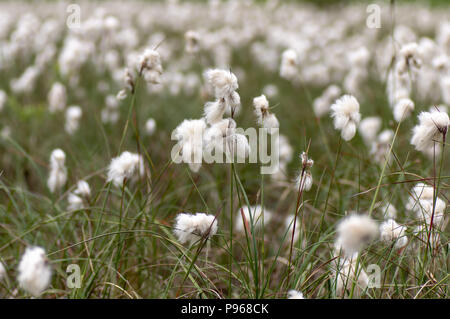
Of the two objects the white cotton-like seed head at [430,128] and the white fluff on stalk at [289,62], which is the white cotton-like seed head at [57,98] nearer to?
the white fluff on stalk at [289,62]

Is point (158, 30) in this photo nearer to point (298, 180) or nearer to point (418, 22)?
point (418, 22)

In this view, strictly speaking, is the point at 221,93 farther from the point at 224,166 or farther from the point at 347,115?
the point at 224,166

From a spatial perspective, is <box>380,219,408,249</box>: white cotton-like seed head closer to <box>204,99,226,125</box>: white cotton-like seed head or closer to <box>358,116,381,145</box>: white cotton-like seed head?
<box>204,99,226,125</box>: white cotton-like seed head

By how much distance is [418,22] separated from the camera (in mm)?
8375

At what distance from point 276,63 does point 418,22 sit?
3730 mm

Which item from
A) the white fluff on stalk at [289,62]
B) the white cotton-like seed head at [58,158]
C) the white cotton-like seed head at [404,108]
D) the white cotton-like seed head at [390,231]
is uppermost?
the white fluff on stalk at [289,62]

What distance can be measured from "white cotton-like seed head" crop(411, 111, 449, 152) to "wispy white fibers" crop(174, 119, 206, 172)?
30.6 inches

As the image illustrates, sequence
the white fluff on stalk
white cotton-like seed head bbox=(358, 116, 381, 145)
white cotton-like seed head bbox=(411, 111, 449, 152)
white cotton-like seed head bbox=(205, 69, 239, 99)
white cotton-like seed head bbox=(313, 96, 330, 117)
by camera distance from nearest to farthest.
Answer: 1. white cotton-like seed head bbox=(205, 69, 239, 99)
2. white cotton-like seed head bbox=(411, 111, 449, 152)
3. the white fluff on stalk
4. white cotton-like seed head bbox=(358, 116, 381, 145)
5. white cotton-like seed head bbox=(313, 96, 330, 117)

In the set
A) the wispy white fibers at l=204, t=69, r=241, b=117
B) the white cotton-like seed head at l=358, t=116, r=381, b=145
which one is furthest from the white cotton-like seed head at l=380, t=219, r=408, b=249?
the white cotton-like seed head at l=358, t=116, r=381, b=145

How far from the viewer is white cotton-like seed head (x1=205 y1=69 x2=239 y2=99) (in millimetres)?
1525

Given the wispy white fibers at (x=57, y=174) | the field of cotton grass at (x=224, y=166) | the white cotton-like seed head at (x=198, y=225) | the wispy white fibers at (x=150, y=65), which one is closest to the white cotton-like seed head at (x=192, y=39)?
the field of cotton grass at (x=224, y=166)

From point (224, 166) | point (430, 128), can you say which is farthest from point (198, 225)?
point (224, 166)

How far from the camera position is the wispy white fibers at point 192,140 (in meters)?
1.67

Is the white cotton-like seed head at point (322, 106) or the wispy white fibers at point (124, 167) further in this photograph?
the white cotton-like seed head at point (322, 106)
